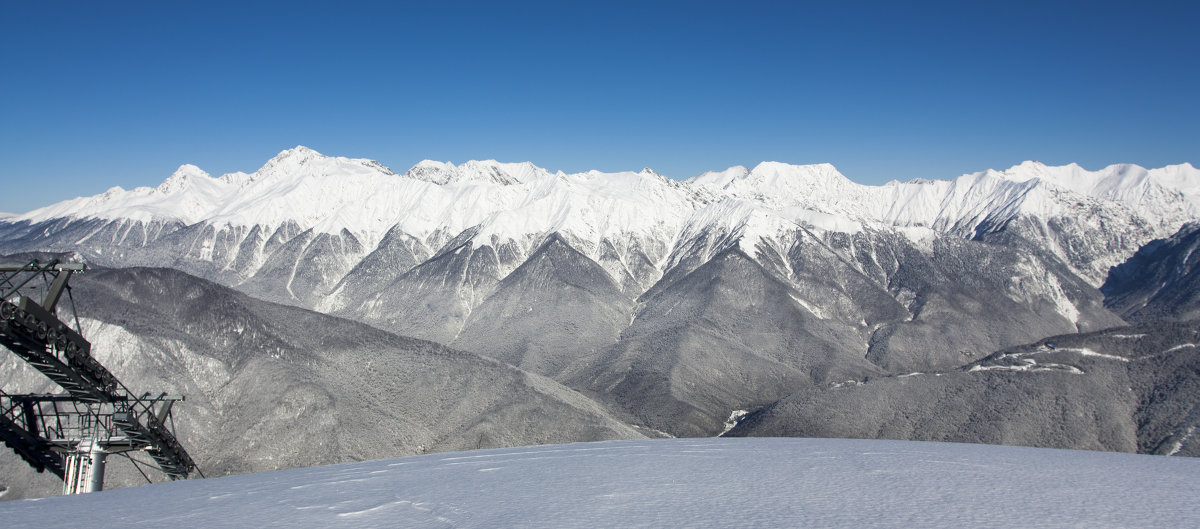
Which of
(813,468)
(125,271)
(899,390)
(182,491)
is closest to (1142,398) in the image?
(899,390)

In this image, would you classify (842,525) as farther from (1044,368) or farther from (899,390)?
(1044,368)

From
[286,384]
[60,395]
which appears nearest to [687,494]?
[60,395]

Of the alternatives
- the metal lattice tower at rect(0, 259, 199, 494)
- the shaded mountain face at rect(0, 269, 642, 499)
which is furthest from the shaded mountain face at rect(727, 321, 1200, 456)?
the metal lattice tower at rect(0, 259, 199, 494)

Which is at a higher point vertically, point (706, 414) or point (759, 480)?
point (759, 480)

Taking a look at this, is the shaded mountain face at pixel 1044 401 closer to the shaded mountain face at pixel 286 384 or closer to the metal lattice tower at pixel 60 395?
the shaded mountain face at pixel 286 384

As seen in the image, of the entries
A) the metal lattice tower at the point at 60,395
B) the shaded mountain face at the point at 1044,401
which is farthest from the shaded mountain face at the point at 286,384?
the metal lattice tower at the point at 60,395

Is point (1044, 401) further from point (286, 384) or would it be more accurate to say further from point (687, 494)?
point (687, 494)
